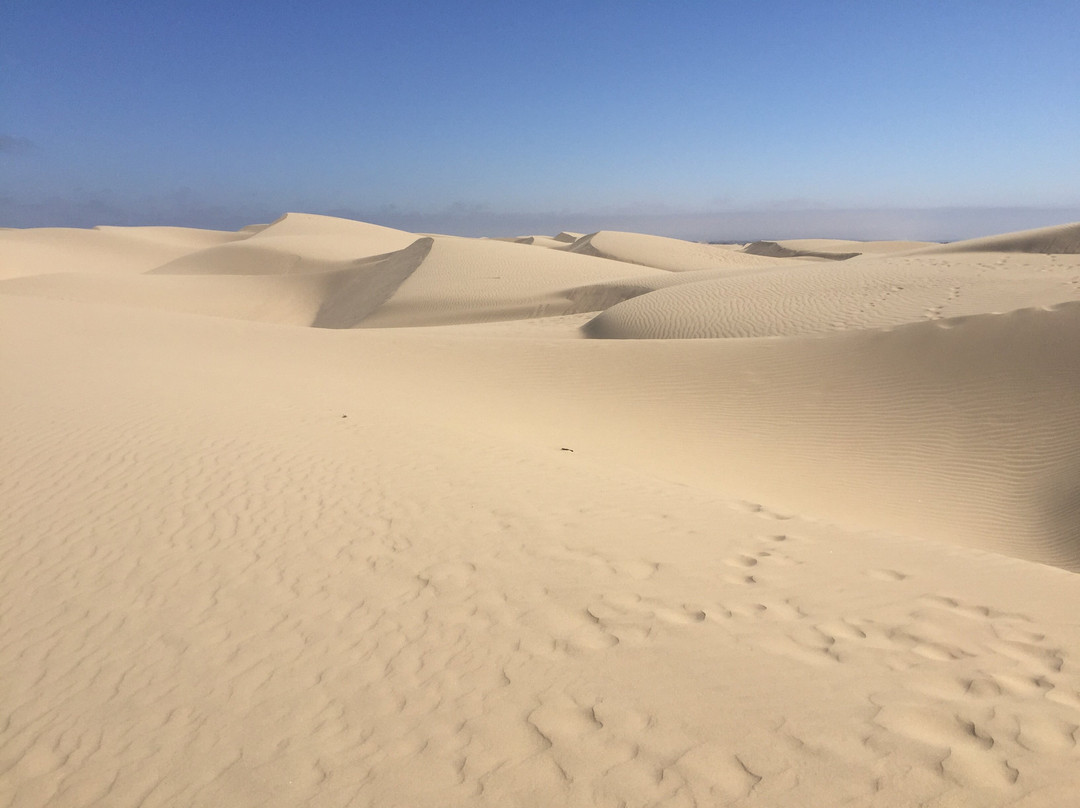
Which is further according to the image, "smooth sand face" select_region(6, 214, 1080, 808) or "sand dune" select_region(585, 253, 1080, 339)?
"sand dune" select_region(585, 253, 1080, 339)

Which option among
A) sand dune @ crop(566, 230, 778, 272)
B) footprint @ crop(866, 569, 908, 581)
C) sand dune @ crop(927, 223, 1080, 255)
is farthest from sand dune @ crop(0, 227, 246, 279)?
footprint @ crop(866, 569, 908, 581)

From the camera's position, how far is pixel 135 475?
6.36 meters

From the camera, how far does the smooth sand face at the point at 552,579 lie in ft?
9.57

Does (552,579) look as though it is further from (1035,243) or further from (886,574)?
(1035,243)

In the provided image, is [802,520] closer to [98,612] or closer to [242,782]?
[242,782]

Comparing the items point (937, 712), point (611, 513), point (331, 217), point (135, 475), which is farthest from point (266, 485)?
point (331, 217)

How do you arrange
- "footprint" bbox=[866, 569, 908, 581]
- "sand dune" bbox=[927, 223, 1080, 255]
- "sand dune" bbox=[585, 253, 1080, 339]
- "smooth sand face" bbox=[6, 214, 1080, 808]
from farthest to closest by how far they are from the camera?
"sand dune" bbox=[927, 223, 1080, 255]
"sand dune" bbox=[585, 253, 1080, 339]
"footprint" bbox=[866, 569, 908, 581]
"smooth sand face" bbox=[6, 214, 1080, 808]

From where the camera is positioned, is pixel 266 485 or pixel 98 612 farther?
pixel 266 485

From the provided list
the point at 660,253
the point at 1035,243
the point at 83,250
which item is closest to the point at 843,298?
the point at 1035,243

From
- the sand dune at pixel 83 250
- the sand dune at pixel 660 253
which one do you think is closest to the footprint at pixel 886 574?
the sand dune at pixel 660 253

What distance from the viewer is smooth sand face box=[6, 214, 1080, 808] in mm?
2916

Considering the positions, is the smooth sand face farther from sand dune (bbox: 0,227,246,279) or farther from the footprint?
sand dune (bbox: 0,227,246,279)

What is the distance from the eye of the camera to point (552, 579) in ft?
14.8

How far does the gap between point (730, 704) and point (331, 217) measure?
231 ft
